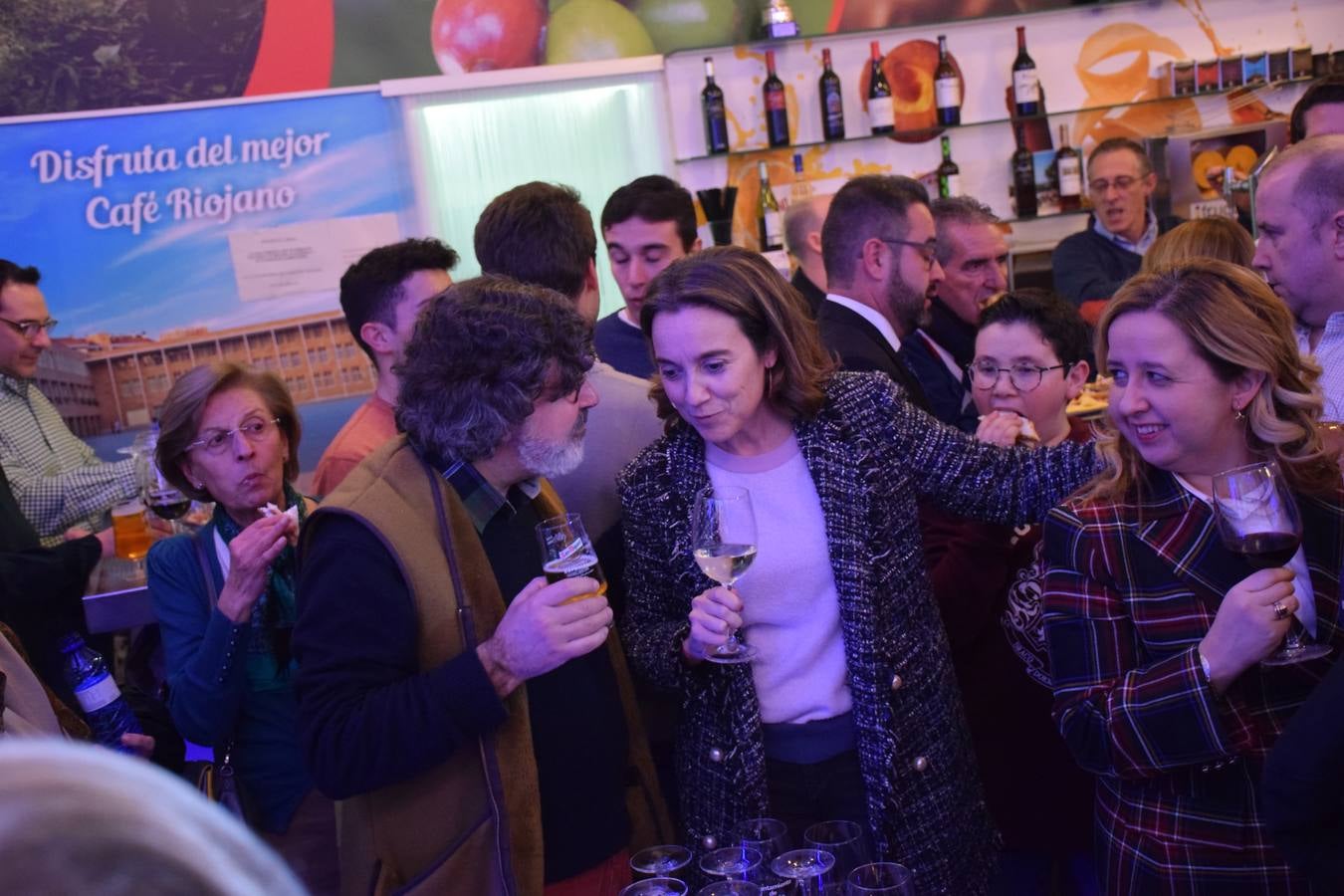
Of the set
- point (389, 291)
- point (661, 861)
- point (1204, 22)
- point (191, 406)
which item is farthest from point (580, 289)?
point (1204, 22)

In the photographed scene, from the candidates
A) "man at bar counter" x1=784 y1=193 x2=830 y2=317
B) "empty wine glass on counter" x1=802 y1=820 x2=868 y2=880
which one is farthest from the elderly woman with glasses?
"man at bar counter" x1=784 y1=193 x2=830 y2=317

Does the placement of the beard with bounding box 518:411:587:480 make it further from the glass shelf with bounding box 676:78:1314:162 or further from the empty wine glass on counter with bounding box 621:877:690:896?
the glass shelf with bounding box 676:78:1314:162

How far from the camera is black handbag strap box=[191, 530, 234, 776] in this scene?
88.2 inches

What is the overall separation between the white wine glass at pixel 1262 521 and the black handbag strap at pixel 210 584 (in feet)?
5.52

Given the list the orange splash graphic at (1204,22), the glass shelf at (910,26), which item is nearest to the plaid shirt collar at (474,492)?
the glass shelf at (910,26)

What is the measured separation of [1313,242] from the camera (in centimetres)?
241

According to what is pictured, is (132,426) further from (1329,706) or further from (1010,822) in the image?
(1329,706)

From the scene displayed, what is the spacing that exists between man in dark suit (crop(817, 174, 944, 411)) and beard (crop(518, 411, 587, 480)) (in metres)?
1.54

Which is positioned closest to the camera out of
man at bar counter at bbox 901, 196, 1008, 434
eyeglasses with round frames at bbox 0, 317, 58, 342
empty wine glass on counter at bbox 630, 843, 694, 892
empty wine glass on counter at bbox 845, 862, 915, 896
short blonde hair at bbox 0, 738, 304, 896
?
short blonde hair at bbox 0, 738, 304, 896

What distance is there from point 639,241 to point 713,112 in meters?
2.17

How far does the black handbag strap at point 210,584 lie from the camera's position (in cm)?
224

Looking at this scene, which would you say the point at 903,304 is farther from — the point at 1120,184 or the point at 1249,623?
the point at 1120,184

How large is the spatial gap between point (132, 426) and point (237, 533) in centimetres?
358

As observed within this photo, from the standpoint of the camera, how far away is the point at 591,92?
18.3 ft
